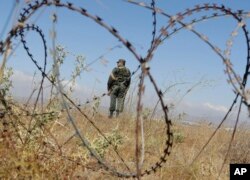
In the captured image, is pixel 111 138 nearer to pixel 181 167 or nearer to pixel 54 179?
pixel 181 167

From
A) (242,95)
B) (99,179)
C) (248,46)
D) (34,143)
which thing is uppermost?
(248,46)

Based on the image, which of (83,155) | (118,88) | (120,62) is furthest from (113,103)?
(83,155)

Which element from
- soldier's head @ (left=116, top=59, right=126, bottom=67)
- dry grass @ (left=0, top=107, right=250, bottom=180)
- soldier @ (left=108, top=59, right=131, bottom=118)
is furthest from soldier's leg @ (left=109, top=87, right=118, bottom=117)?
dry grass @ (left=0, top=107, right=250, bottom=180)

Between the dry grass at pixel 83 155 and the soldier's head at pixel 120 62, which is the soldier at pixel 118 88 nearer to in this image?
the soldier's head at pixel 120 62

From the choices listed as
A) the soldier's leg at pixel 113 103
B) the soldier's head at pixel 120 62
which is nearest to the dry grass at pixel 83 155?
the soldier's head at pixel 120 62

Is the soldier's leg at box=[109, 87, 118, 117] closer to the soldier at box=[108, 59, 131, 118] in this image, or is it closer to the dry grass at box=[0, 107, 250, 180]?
the soldier at box=[108, 59, 131, 118]

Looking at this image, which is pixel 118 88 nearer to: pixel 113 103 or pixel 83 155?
pixel 113 103

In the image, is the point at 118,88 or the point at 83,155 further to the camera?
the point at 118,88

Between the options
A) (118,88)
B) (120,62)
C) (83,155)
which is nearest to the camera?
(83,155)

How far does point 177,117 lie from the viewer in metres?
10.4

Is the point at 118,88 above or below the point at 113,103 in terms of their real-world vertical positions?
above

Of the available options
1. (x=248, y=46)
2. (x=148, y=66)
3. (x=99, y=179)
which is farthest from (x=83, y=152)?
(x=148, y=66)

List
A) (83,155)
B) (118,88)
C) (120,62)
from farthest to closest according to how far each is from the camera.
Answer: (118,88)
(120,62)
(83,155)

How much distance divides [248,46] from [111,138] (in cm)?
305
